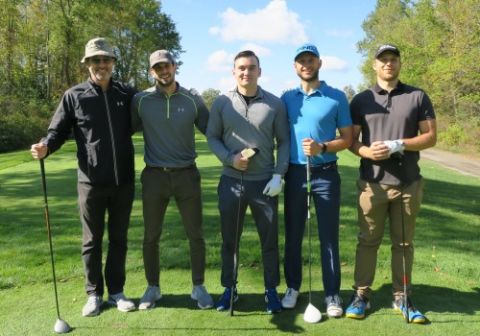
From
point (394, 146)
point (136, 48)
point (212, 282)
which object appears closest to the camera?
point (394, 146)

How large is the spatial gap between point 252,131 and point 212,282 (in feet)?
6.42

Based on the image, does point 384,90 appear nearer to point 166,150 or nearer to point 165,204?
point 166,150

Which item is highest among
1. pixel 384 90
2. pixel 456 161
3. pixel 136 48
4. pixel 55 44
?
pixel 136 48

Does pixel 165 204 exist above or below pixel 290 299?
above

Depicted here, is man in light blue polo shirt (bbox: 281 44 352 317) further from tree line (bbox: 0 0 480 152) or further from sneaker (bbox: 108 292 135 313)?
tree line (bbox: 0 0 480 152)

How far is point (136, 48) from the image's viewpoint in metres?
53.0

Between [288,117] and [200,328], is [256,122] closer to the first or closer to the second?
[288,117]

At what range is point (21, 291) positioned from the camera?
4891 mm

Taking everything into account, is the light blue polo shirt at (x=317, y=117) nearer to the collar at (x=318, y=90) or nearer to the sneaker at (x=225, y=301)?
the collar at (x=318, y=90)

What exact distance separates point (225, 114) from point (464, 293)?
3.10 metres

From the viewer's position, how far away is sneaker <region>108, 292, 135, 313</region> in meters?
4.31

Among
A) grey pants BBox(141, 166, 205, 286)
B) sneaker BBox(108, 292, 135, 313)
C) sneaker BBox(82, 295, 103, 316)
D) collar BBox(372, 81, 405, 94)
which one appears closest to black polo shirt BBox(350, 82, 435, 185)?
collar BBox(372, 81, 405, 94)

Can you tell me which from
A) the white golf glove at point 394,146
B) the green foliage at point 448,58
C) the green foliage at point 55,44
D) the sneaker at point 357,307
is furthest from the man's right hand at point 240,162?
the green foliage at point 55,44

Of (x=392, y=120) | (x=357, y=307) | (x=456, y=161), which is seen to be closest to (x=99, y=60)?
(x=392, y=120)
